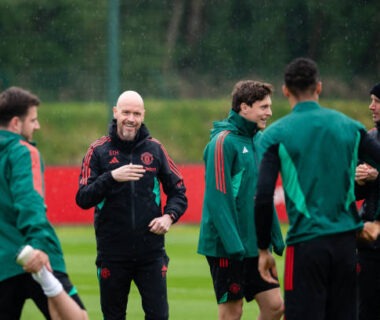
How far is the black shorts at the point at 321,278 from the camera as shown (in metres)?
5.82

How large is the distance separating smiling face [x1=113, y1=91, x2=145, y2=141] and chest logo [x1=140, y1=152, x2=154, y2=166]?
16 cm

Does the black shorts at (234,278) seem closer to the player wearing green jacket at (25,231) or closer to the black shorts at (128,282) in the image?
the black shorts at (128,282)

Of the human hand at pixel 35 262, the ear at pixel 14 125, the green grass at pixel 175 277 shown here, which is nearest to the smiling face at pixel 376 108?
the ear at pixel 14 125

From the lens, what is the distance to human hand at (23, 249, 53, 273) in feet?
18.7

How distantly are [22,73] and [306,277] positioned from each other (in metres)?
18.4

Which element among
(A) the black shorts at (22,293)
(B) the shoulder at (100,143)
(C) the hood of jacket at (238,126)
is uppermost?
(C) the hood of jacket at (238,126)

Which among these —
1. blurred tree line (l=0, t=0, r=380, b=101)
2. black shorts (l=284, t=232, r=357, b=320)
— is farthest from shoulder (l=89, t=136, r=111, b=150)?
blurred tree line (l=0, t=0, r=380, b=101)

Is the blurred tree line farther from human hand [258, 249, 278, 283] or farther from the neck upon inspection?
human hand [258, 249, 278, 283]

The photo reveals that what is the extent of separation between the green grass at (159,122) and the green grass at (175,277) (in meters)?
5.88

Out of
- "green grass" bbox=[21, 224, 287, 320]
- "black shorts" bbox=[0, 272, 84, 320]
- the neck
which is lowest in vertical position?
"green grass" bbox=[21, 224, 287, 320]

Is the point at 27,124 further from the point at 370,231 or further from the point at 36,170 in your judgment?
the point at 370,231

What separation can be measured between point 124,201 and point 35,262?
6.19ft

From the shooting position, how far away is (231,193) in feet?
23.7

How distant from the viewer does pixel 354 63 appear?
24.1 m
